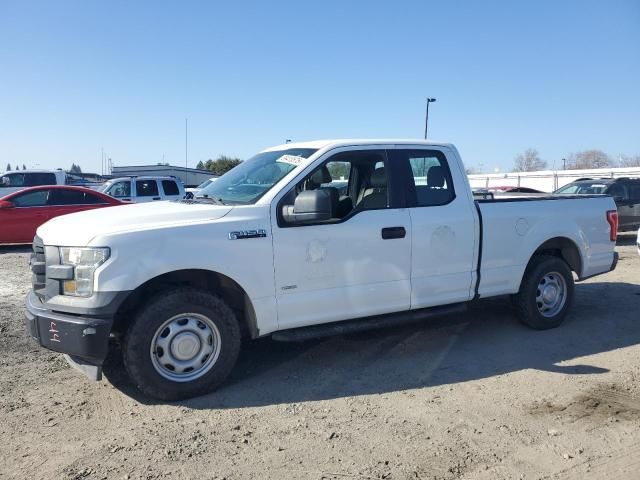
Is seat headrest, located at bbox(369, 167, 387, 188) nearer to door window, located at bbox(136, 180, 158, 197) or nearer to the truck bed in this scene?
the truck bed

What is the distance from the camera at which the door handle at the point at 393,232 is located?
4895mm

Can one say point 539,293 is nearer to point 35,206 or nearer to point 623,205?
point 623,205

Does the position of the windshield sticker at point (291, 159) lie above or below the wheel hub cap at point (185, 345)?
above

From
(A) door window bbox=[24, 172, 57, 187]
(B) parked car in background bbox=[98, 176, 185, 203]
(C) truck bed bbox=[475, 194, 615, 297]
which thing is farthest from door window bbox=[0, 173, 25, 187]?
(C) truck bed bbox=[475, 194, 615, 297]

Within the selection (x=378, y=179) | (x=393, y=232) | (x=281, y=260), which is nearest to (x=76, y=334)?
(x=281, y=260)

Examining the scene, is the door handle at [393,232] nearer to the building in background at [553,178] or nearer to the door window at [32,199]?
the door window at [32,199]

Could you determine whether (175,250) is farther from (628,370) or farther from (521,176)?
(521,176)

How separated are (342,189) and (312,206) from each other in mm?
1509

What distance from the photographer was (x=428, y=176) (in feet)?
17.9

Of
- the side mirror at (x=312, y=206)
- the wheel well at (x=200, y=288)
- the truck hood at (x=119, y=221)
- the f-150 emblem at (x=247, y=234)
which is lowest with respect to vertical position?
the wheel well at (x=200, y=288)

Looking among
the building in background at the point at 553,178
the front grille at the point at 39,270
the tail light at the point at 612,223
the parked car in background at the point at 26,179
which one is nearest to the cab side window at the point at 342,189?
the front grille at the point at 39,270

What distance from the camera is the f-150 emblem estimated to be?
425 cm

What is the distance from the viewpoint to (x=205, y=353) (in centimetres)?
430

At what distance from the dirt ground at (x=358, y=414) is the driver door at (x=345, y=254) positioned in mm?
615
